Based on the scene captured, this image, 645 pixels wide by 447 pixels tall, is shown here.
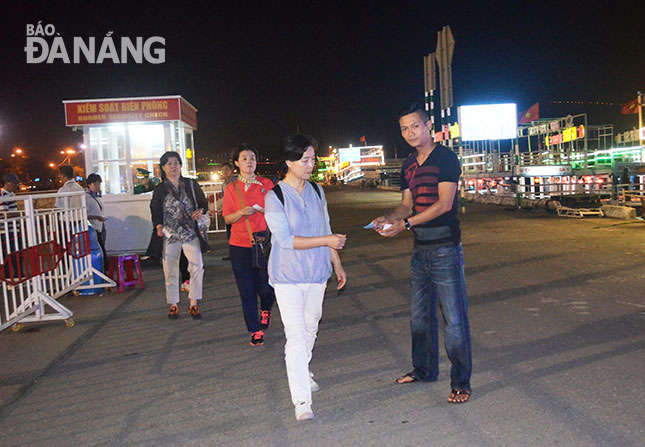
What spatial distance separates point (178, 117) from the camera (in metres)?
13.7

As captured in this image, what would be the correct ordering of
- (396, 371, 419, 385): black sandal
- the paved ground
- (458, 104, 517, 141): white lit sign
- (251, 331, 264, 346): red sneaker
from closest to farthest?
the paved ground < (396, 371, 419, 385): black sandal < (251, 331, 264, 346): red sneaker < (458, 104, 517, 141): white lit sign

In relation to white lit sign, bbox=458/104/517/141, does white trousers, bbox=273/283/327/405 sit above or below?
below

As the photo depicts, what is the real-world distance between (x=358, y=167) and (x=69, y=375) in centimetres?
13989

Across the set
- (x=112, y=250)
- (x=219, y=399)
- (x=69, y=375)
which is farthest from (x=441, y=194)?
(x=112, y=250)

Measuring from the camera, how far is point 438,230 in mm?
3938

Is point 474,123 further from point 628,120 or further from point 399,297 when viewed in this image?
point 628,120

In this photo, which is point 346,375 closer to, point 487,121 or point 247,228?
point 247,228

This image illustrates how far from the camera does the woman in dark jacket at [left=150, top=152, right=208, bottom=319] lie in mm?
6559

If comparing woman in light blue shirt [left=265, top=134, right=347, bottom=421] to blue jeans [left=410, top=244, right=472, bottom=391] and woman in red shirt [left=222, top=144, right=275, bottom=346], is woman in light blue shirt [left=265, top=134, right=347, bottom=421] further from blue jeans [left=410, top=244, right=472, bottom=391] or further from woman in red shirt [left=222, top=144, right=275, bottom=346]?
woman in red shirt [left=222, top=144, right=275, bottom=346]

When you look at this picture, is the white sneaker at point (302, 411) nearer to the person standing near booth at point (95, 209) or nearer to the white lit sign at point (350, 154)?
the person standing near booth at point (95, 209)

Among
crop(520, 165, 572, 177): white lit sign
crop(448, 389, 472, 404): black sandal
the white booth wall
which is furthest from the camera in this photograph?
crop(520, 165, 572, 177): white lit sign

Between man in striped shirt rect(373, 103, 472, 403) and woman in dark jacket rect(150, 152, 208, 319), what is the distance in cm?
324

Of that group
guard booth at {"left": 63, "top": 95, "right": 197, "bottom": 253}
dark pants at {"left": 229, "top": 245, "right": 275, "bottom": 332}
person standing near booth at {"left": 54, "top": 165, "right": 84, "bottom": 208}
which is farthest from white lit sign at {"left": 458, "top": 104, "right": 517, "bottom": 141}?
dark pants at {"left": 229, "top": 245, "right": 275, "bottom": 332}

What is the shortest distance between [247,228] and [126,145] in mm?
9304
